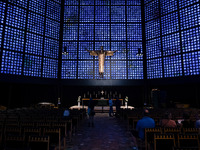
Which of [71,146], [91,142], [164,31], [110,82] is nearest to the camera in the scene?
[71,146]

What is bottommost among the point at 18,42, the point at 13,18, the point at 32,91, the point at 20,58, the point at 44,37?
the point at 32,91

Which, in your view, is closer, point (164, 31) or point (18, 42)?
point (18, 42)

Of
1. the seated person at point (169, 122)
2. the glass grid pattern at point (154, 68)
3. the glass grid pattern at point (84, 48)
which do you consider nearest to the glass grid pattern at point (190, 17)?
the glass grid pattern at point (154, 68)

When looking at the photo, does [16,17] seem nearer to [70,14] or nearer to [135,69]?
[70,14]

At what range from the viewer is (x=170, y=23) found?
20.4 m

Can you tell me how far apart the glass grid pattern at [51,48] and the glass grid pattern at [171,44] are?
54.0ft

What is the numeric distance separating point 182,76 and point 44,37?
794 inches

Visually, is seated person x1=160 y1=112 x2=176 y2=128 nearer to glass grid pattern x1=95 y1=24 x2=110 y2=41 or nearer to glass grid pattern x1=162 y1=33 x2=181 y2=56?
glass grid pattern x1=162 y1=33 x2=181 y2=56

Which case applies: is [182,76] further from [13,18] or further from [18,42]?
[13,18]

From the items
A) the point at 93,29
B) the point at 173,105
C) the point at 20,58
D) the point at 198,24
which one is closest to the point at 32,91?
the point at 20,58

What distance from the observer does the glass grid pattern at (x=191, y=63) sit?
17719mm

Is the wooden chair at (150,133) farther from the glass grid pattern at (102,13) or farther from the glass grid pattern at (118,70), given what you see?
the glass grid pattern at (102,13)

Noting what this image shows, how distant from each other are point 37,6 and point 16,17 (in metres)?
3.84

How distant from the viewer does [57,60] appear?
22844 millimetres
